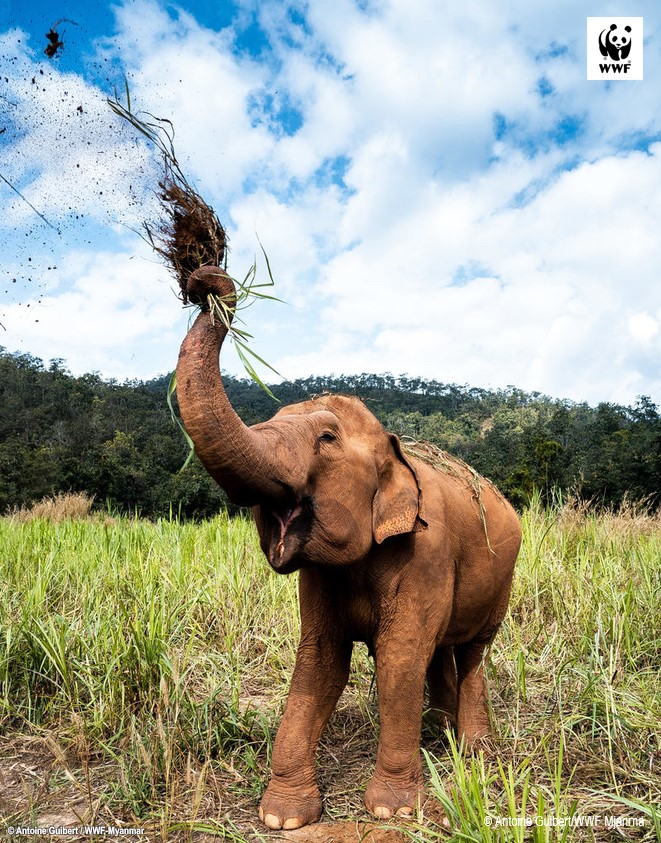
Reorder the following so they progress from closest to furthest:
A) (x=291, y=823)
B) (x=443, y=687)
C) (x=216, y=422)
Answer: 1. (x=216, y=422)
2. (x=291, y=823)
3. (x=443, y=687)

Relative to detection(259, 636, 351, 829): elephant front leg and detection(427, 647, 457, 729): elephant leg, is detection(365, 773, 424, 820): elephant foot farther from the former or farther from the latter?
detection(427, 647, 457, 729): elephant leg

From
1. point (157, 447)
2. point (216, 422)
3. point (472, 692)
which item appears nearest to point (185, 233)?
point (216, 422)

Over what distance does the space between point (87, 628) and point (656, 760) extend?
126 inches

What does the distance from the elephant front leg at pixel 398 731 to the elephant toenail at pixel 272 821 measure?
378 millimetres

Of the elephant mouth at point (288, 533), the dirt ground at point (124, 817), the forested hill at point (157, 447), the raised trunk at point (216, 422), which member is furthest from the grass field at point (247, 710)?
the forested hill at point (157, 447)

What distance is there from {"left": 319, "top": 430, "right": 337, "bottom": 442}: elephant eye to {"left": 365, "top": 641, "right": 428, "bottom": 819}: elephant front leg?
945 mm

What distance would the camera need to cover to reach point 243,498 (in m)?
2.25

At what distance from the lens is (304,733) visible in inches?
117

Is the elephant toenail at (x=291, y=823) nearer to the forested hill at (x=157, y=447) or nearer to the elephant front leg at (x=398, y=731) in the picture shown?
the elephant front leg at (x=398, y=731)

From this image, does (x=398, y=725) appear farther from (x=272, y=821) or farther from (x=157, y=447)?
(x=157, y=447)

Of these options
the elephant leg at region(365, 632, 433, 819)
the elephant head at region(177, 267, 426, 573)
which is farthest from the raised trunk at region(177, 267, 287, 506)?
the elephant leg at region(365, 632, 433, 819)

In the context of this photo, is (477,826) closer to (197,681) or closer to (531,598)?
(197,681)

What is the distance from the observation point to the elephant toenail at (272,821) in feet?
9.12

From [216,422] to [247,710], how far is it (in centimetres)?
201
